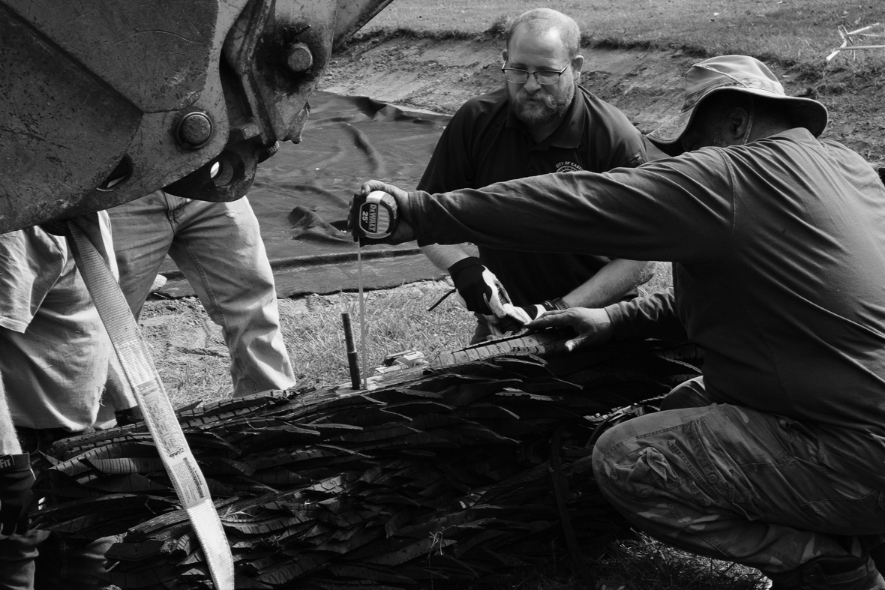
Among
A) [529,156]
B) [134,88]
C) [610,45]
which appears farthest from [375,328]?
[610,45]

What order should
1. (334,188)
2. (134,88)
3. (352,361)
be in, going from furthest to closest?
(334,188) < (352,361) < (134,88)

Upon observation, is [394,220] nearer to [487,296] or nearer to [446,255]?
[487,296]

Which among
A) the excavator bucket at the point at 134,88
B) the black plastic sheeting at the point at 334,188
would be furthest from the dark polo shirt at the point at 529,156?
the black plastic sheeting at the point at 334,188

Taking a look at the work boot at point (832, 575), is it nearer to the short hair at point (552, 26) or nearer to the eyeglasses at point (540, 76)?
the eyeglasses at point (540, 76)

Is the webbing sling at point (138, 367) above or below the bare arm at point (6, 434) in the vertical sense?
above

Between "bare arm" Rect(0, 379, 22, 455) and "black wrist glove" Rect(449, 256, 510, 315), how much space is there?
1.62 meters

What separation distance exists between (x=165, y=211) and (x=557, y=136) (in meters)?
1.64

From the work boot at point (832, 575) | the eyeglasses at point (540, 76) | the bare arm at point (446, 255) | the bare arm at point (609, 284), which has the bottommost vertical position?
the work boot at point (832, 575)

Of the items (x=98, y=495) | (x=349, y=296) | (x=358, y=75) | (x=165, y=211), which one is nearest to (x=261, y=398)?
(x=98, y=495)

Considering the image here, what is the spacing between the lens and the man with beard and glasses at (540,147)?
387 centimetres

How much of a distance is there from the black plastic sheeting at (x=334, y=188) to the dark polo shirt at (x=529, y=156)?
2324 mm

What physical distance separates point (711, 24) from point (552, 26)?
760cm

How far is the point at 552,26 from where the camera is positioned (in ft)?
12.9

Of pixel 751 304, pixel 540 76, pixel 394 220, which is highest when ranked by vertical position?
pixel 540 76
